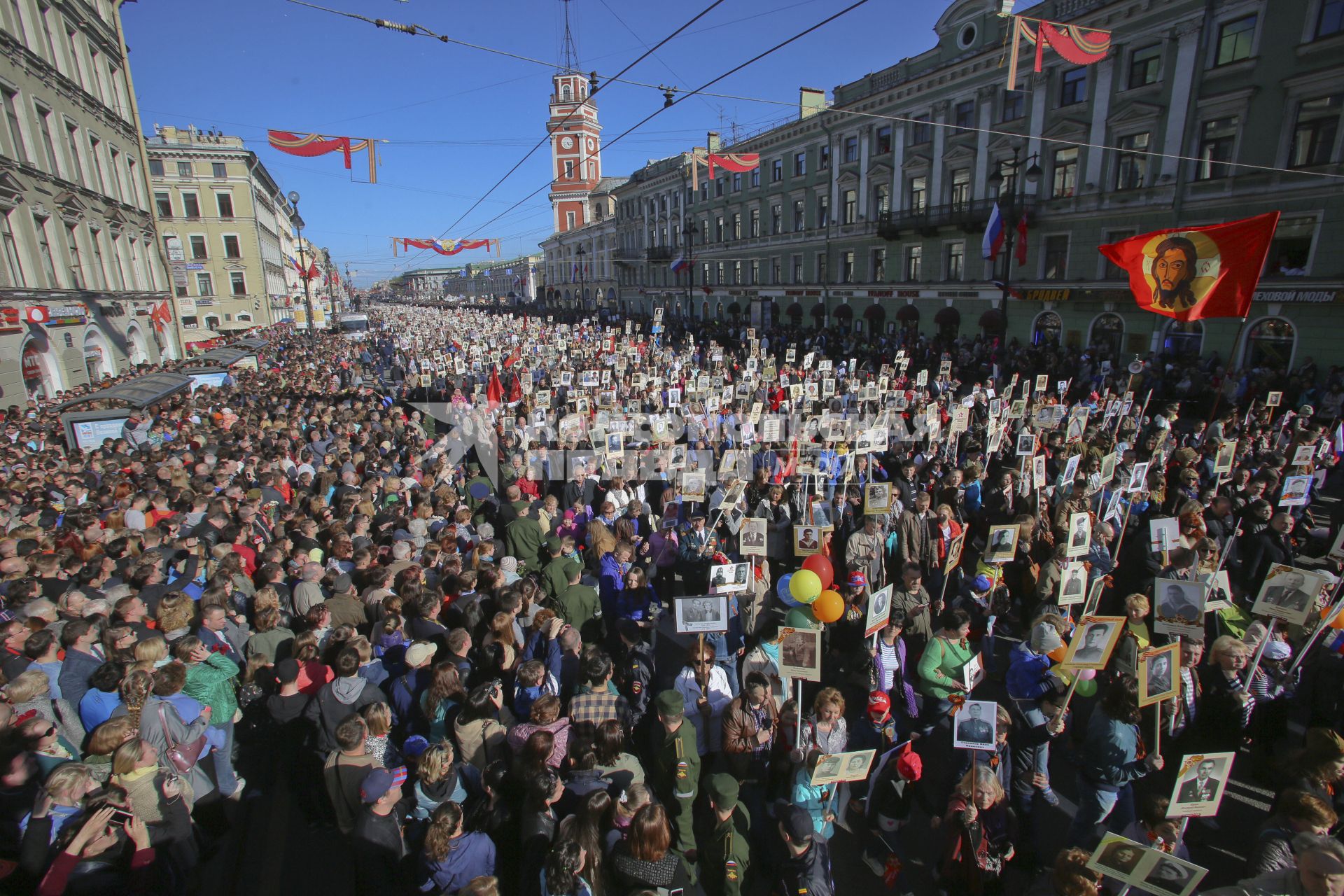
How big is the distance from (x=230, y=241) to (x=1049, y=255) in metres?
55.4

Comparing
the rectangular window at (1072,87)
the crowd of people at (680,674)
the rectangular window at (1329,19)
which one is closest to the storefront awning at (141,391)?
the crowd of people at (680,674)

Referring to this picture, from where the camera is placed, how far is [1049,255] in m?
24.9

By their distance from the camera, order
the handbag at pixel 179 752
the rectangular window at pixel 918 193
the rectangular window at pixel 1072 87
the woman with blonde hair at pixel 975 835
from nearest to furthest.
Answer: the woman with blonde hair at pixel 975 835, the handbag at pixel 179 752, the rectangular window at pixel 1072 87, the rectangular window at pixel 918 193

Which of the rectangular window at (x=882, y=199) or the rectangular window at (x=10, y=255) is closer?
the rectangular window at (x=10, y=255)

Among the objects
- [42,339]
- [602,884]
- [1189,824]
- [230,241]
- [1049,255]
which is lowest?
[1189,824]

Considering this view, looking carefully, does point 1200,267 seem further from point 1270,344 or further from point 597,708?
point 1270,344

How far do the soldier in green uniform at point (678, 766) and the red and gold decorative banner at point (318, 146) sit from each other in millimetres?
13642

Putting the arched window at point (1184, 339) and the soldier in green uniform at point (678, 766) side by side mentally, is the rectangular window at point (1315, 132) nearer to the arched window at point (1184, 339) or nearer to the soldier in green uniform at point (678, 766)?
the arched window at point (1184, 339)

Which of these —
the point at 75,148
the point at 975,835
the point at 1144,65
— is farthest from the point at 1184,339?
the point at 75,148

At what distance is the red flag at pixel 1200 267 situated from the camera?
9.62 metres

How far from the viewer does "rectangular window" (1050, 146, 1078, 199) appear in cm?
2361

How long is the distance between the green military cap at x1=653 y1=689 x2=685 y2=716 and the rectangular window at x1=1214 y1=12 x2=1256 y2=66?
998 inches

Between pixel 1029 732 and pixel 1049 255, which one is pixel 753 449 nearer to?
pixel 1029 732

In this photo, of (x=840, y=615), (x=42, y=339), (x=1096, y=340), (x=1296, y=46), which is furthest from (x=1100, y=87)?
(x=42, y=339)
